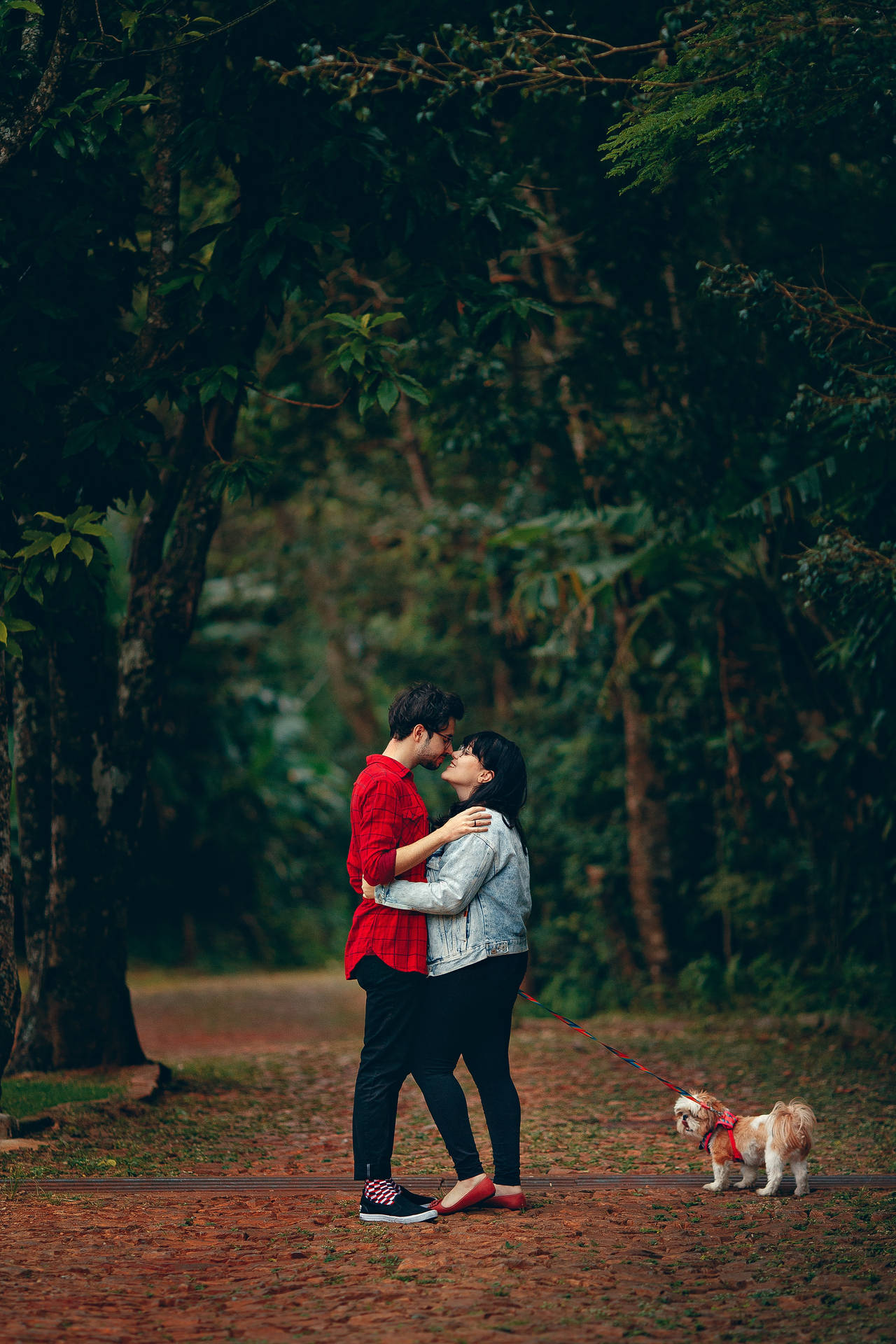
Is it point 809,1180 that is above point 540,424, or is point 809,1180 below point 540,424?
below

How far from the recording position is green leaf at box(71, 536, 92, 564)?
22.1 ft

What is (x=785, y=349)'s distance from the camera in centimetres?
972

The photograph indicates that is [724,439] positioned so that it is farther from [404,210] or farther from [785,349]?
[404,210]

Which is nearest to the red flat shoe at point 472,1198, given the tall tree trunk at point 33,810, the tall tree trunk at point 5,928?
the tall tree trunk at point 5,928

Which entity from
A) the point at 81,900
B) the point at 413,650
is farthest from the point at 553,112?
the point at 413,650

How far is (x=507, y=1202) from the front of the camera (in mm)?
5516

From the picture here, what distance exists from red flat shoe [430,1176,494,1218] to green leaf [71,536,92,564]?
350cm

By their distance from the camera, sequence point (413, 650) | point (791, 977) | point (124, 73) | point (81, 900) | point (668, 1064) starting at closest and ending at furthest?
1. point (124, 73)
2. point (81, 900)
3. point (668, 1064)
4. point (791, 977)
5. point (413, 650)

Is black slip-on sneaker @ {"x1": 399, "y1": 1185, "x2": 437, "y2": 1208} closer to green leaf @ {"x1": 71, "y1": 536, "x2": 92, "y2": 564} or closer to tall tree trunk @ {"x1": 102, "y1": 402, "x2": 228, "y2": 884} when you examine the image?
green leaf @ {"x1": 71, "y1": 536, "x2": 92, "y2": 564}

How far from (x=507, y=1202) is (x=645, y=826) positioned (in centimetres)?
1033

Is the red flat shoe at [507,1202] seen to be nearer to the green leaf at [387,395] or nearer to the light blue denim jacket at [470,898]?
the light blue denim jacket at [470,898]

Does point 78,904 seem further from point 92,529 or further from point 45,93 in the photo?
point 45,93

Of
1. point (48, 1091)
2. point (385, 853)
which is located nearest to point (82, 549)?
point (385, 853)

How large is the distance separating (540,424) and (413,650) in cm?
1102
